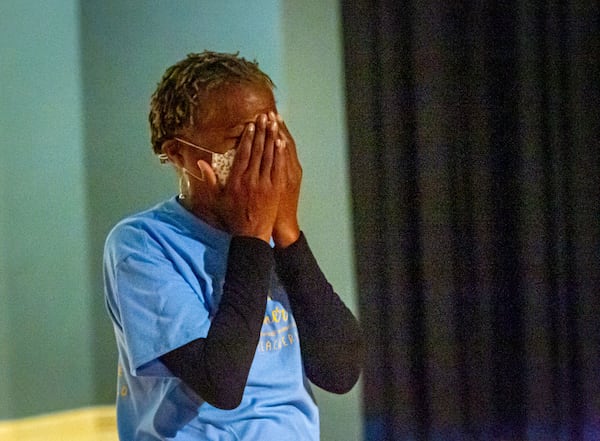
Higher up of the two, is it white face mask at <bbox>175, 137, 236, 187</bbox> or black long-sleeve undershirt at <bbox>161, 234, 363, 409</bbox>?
A: white face mask at <bbox>175, 137, 236, 187</bbox>

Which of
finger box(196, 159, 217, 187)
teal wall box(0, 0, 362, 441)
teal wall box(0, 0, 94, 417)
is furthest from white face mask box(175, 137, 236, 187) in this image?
teal wall box(0, 0, 94, 417)

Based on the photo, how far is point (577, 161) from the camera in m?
1.61

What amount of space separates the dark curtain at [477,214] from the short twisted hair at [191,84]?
71cm

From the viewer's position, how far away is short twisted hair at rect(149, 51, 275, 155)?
3.17 ft

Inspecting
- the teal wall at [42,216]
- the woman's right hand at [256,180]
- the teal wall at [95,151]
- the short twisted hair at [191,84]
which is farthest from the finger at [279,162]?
the teal wall at [42,216]

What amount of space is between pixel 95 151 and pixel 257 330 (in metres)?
1.13

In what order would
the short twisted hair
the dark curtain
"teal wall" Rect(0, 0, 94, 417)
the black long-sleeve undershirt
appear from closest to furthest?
the black long-sleeve undershirt → the short twisted hair → the dark curtain → "teal wall" Rect(0, 0, 94, 417)

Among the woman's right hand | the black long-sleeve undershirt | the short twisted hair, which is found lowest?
the black long-sleeve undershirt

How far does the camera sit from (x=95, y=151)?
187cm

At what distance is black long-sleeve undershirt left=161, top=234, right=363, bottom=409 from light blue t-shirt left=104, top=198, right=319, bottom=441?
0.07 feet

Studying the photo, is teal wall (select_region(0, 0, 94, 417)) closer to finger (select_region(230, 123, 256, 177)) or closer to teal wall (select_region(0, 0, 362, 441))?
teal wall (select_region(0, 0, 362, 441))

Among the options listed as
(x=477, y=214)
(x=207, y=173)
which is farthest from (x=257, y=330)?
(x=477, y=214)

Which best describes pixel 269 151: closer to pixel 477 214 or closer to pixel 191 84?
pixel 191 84

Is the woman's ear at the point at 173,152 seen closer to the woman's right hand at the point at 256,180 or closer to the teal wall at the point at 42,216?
the woman's right hand at the point at 256,180
